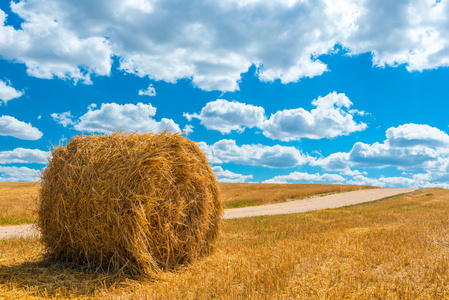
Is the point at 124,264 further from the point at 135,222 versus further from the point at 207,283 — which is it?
the point at 207,283

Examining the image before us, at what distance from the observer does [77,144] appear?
7.07 m

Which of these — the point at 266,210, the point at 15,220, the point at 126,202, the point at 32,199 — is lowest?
the point at 266,210

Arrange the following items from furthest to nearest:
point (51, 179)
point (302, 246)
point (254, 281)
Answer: point (302, 246)
point (51, 179)
point (254, 281)

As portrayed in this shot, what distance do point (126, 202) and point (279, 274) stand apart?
9.74 feet

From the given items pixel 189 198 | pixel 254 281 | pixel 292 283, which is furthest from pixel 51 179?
pixel 292 283

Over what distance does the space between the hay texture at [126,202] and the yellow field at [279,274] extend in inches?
14.3

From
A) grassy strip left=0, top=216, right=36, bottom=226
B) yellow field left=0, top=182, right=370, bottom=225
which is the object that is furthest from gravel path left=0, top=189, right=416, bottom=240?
grassy strip left=0, top=216, right=36, bottom=226

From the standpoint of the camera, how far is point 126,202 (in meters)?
6.04

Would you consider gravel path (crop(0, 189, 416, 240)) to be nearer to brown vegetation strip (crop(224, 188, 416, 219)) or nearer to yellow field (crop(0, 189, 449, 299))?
brown vegetation strip (crop(224, 188, 416, 219))

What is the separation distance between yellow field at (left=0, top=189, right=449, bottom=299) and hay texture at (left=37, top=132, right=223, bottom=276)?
364 millimetres

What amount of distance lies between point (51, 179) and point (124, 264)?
230 centimetres

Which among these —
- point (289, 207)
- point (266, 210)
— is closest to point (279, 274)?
point (266, 210)

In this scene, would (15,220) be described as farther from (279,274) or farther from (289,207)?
(289,207)

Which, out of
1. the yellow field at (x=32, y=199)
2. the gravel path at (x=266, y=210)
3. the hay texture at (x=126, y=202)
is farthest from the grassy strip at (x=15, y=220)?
the hay texture at (x=126, y=202)
